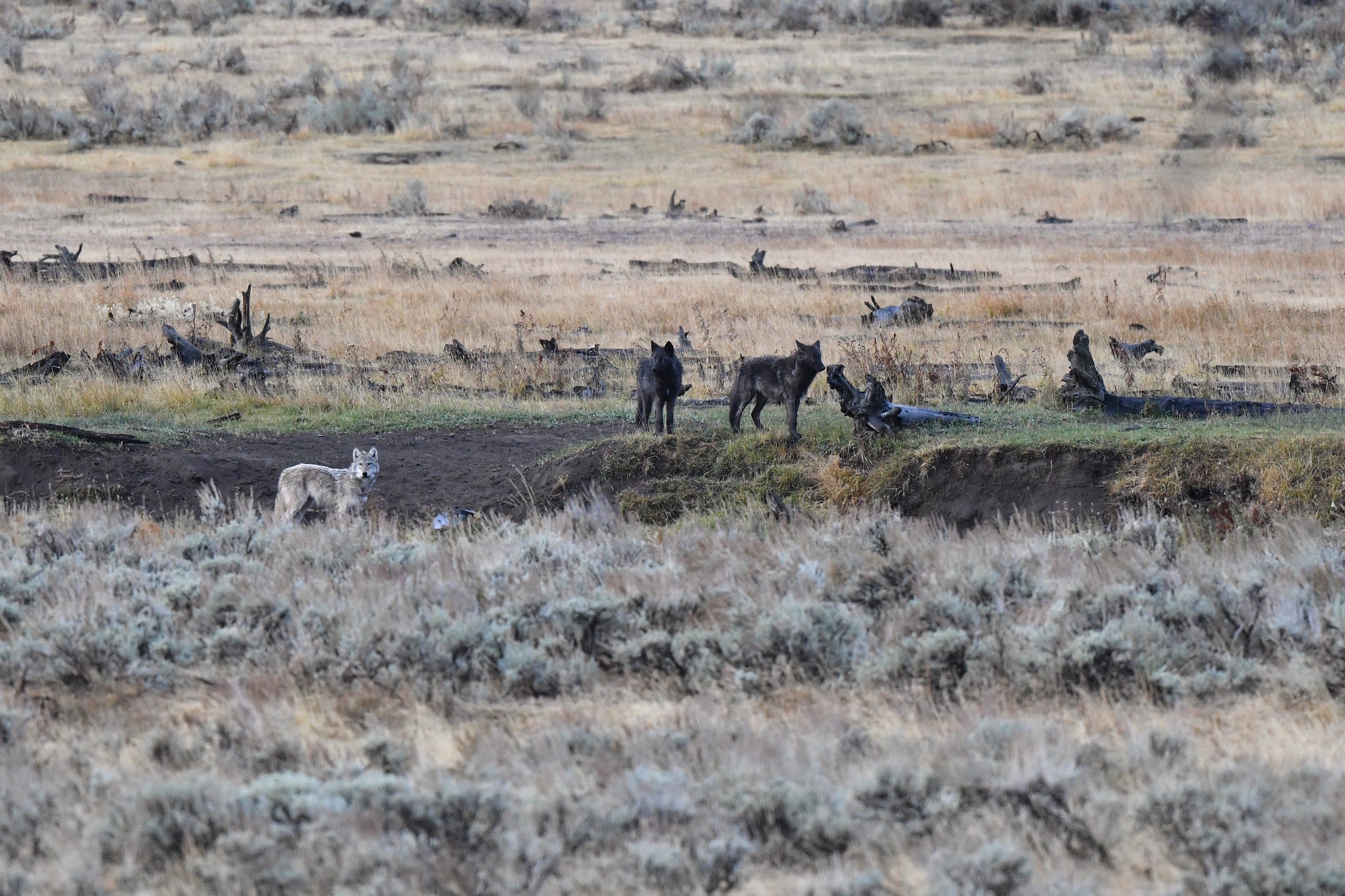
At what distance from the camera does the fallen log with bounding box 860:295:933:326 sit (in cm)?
2030

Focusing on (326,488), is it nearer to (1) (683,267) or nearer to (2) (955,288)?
(2) (955,288)

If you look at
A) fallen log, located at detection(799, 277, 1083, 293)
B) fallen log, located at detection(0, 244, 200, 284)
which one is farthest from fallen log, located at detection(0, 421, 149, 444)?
fallen log, located at detection(799, 277, 1083, 293)

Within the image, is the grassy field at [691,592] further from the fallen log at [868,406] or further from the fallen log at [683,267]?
the fallen log at [683,267]

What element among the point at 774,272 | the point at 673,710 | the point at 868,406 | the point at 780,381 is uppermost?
the point at 780,381

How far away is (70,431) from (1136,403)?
929cm

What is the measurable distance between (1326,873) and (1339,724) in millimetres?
1603

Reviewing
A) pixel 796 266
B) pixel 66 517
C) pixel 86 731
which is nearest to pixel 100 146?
pixel 796 266

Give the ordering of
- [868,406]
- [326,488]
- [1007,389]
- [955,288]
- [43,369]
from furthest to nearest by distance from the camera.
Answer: [955,288], [43,369], [1007,389], [868,406], [326,488]

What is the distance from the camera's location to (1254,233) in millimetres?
28578

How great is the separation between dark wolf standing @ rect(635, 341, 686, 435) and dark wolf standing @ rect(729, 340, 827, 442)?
495 mm

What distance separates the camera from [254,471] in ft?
40.4

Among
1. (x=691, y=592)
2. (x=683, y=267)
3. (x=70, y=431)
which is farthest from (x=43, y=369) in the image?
(x=683, y=267)

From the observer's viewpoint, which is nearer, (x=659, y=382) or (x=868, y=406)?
(x=868, y=406)

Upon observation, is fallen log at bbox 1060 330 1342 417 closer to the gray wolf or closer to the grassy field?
the grassy field
